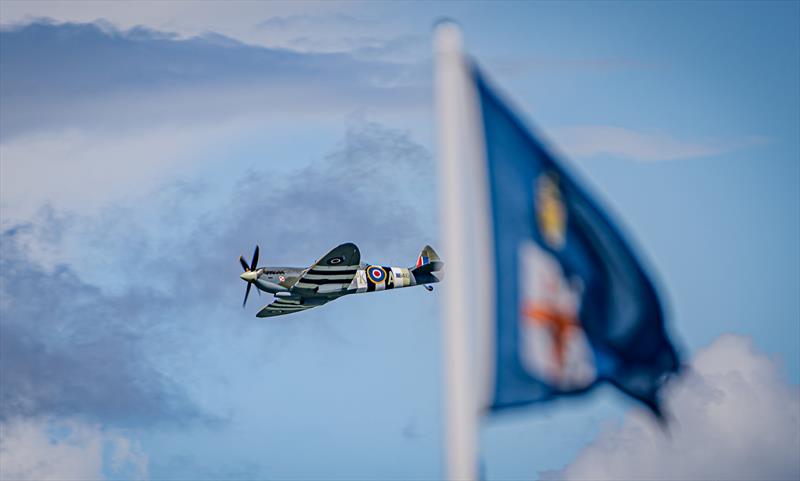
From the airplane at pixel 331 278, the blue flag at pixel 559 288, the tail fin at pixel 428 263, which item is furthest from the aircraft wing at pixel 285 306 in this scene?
the blue flag at pixel 559 288

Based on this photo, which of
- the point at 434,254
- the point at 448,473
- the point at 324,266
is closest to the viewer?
the point at 448,473

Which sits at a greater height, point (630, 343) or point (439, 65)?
point (439, 65)

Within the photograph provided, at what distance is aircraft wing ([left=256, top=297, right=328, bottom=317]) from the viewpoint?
89.5 m

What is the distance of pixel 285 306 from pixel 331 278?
7651mm

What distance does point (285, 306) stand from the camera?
92.9m

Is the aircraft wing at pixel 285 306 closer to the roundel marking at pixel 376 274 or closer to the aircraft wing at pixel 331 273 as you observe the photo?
the aircraft wing at pixel 331 273

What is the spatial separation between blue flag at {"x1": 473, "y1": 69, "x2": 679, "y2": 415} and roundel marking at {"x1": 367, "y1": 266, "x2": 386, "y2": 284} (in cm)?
6995

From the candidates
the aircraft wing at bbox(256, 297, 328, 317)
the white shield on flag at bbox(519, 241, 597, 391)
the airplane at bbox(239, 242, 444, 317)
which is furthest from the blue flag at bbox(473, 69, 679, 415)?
the aircraft wing at bbox(256, 297, 328, 317)

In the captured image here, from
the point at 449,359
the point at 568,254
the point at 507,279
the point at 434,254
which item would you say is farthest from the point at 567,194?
the point at 434,254

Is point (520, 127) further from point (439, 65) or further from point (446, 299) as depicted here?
point (446, 299)

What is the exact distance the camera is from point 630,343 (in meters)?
21.3

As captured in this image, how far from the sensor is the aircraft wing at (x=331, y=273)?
8438 centimetres

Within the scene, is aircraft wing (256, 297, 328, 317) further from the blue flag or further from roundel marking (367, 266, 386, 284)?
the blue flag

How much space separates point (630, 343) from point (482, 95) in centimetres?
512
